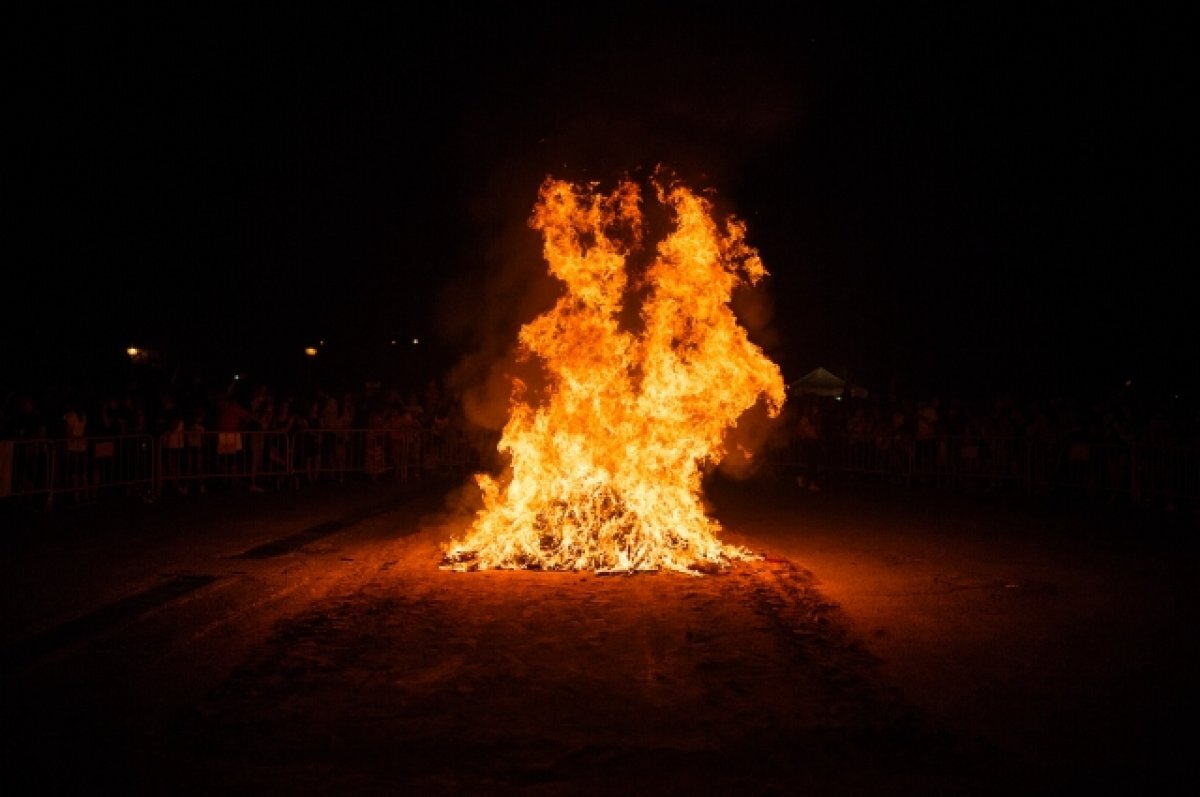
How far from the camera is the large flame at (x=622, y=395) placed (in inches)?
420

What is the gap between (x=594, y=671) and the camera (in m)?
6.55

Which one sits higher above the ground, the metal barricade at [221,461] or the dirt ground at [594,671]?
the metal barricade at [221,461]

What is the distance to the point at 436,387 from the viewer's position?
24.0 metres

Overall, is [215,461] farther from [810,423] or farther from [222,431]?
[810,423]

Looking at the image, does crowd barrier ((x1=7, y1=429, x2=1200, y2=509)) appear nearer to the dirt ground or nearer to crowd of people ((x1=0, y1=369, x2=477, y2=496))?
crowd of people ((x1=0, y1=369, x2=477, y2=496))

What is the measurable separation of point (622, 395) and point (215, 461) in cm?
926

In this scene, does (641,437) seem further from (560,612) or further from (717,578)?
(560,612)

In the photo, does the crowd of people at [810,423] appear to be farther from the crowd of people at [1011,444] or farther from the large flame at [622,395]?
the large flame at [622,395]

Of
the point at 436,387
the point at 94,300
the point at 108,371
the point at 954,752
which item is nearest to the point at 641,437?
the point at 954,752

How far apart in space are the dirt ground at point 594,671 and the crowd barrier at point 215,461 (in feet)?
8.99

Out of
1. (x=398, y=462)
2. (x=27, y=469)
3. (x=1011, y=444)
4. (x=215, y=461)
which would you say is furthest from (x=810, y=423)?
(x=27, y=469)

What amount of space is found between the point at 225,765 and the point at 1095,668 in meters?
5.24

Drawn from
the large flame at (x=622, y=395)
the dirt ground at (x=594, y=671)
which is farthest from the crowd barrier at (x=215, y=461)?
the large flame at (x=622, y=395)

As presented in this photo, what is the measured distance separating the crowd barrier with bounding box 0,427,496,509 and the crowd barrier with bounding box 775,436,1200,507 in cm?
840
